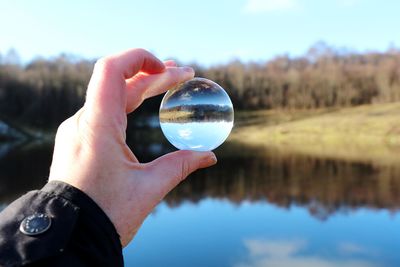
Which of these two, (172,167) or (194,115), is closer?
(172,167)

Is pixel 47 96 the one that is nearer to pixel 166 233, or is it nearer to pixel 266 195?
pixel 266 195

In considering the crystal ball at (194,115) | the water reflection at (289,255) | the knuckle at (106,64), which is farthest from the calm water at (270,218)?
the knuckle at (106,64)

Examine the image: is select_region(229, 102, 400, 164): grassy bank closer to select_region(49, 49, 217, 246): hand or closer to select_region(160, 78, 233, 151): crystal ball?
select_region(160, 78, 233, 151): crystal ball

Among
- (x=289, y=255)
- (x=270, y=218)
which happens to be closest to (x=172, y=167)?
(x=289, y=255)

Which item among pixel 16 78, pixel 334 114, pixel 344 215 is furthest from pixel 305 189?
pixel 16 78

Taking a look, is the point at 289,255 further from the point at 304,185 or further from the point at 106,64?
the point at 106,64

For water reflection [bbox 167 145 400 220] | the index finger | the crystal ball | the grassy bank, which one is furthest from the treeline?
the index finger
